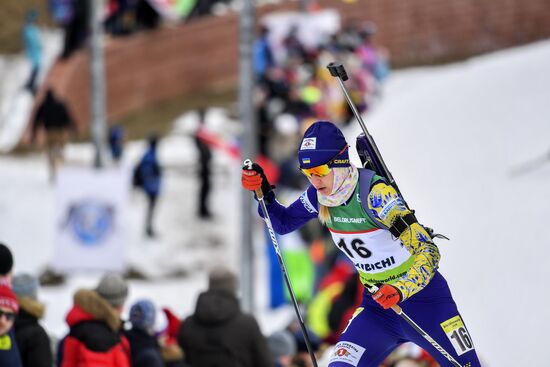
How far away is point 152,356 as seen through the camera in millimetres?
7223

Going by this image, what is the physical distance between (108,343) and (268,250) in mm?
9230

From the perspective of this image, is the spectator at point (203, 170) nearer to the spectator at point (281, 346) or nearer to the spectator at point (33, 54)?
the spectator at point (33, 54)

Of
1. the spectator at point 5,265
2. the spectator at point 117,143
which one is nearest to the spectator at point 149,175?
the spectator at point 117,143

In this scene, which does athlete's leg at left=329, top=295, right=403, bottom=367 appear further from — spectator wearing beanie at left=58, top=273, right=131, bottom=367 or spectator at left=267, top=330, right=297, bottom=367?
spectator at left=267, top=330, right=297, bottom=367

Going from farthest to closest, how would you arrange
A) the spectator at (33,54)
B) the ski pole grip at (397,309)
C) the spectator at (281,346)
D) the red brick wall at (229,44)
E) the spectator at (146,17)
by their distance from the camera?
the spectator at (146,17) → the red brick wall at (229,44) → the spectator at (33,54) → the spectator at (281,346) → the ski pole grip at (397,309)

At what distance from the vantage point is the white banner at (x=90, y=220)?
1569 centimetres

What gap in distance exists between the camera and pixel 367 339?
22.0 feet

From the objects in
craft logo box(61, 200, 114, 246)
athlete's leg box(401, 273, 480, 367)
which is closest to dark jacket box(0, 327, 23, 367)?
athlete's leg box(401, 273, 480, 367)

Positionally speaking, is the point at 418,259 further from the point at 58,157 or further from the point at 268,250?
the point at 58,157

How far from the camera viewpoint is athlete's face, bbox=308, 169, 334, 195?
6438mm

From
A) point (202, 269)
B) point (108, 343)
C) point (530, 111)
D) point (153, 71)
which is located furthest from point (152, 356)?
point (153, 71)

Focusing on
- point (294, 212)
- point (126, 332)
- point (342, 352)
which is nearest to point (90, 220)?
point (126, 332)

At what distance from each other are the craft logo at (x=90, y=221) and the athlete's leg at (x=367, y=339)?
9198mm

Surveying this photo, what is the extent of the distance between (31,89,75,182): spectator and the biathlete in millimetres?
12819
